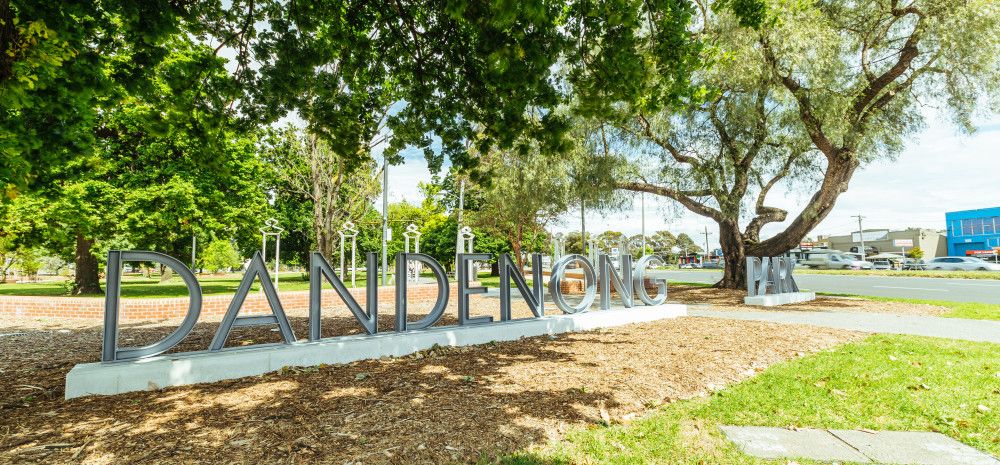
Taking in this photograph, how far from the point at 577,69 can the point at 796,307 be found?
9750 millimetres

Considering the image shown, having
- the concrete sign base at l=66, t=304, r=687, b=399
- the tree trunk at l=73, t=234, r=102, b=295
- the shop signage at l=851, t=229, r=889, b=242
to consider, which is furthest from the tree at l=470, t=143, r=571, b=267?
the shop signage at l=851, t=229, r=889, b=242

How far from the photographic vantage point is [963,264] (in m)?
36.2

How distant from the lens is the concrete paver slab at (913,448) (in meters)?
3.16

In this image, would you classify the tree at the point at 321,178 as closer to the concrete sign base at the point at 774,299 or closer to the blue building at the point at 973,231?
the concrete sign base at the point at 774,299

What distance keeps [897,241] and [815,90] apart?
76685mm

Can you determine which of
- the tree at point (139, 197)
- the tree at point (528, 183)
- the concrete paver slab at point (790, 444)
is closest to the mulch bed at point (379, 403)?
the concrete paver slab at point (790, 444)

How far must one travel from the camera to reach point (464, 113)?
8039 mm

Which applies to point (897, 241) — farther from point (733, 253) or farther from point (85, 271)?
point (85, 271)

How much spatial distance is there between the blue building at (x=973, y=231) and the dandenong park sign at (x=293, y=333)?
70382mm

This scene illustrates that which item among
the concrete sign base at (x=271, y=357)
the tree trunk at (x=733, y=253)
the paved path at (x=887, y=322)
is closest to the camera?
the concrete sign base at (x=271, y=357)

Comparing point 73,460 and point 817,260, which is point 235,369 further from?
point 817,260

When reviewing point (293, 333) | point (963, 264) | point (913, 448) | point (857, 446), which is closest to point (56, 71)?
point (293, 333)

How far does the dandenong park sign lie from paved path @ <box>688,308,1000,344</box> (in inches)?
150

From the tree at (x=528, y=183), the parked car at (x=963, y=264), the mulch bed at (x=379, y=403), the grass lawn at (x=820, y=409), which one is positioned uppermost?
the tree at (x=528, y=183)
